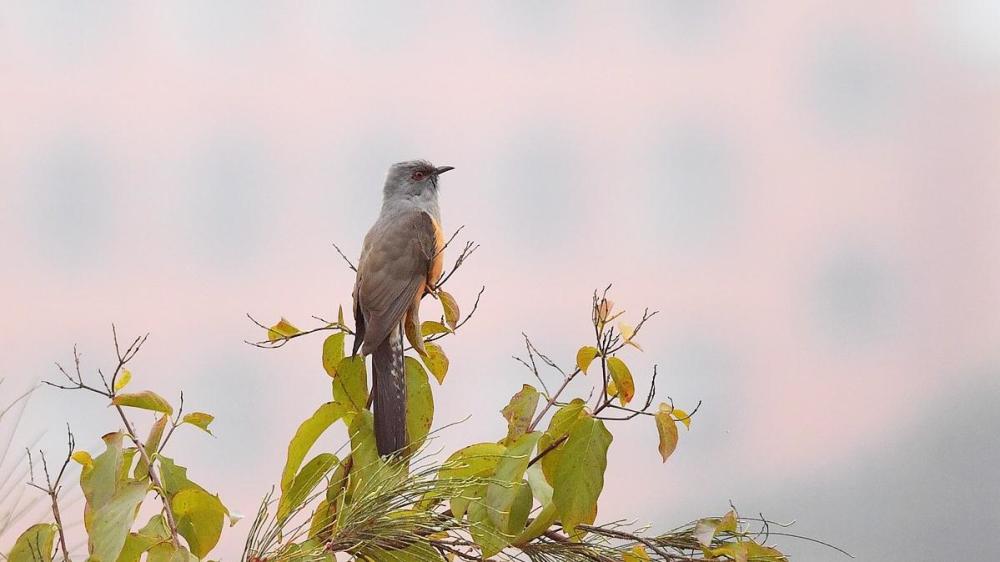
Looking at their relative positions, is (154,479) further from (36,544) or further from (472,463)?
(472,463)

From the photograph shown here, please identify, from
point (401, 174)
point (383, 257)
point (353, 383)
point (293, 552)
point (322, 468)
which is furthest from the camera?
point (401, 174)

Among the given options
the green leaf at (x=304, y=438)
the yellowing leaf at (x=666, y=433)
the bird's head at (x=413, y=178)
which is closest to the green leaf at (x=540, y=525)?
the yellowing leaf at (x=666, y=433)

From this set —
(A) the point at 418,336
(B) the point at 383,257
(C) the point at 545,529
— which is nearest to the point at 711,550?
(C) the point at 545,529

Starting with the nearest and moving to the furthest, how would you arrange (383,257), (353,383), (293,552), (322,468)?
(293,552) → (322,468) → (353,383) → (383,257)

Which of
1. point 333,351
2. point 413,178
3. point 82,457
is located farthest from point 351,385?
point 413,178

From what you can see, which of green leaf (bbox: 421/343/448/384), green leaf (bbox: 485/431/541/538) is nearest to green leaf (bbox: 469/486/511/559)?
green leaf (bbox: 485/431/541/538)

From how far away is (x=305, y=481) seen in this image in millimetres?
883

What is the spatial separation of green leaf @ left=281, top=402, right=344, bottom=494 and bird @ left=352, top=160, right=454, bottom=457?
0.17 feet

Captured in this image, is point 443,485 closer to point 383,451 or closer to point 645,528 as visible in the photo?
point 383,451

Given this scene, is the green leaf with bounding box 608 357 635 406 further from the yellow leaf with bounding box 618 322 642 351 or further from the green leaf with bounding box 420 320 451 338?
the green leaf with bounding box 420 320 451 338

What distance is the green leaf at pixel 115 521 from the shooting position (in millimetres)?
672

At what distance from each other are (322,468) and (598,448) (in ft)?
0.88

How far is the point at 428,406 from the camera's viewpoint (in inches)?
39.6

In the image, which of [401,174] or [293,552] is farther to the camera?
[401,174]
